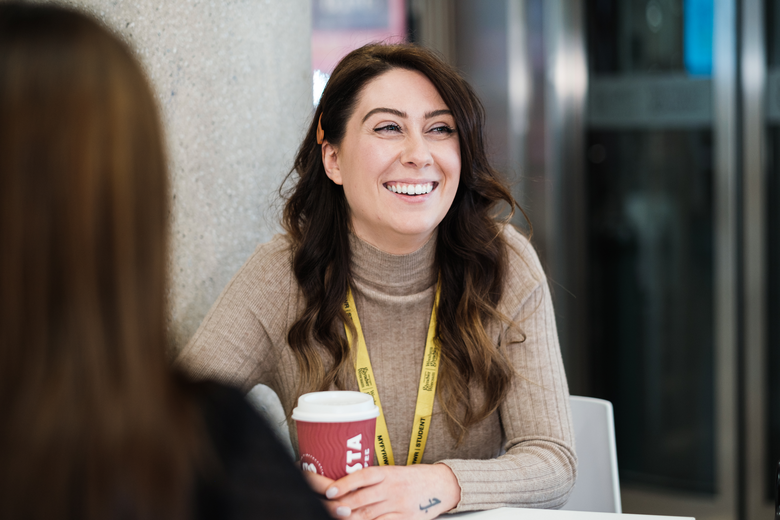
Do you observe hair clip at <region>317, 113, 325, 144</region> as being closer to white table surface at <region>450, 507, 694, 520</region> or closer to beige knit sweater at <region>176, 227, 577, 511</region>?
beige knit sweater at <region>176, 227, 577, 511</region>

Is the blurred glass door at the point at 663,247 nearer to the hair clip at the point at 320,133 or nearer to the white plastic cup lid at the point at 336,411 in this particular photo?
the hair clip at the point at 320,133

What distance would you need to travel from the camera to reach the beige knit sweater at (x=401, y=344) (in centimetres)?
159

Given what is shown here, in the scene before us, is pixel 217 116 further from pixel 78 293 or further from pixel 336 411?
pixel 78 293

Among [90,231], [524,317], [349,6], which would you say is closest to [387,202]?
[524,317]

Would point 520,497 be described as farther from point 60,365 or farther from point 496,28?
point 496,28

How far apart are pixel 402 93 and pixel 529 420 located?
766mm

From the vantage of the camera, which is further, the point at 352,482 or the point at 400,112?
the point at 400,112

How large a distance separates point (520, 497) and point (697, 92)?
2466 mm

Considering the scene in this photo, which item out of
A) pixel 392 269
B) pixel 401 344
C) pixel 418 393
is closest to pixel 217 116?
pixel 392 269

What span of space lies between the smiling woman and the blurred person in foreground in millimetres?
992

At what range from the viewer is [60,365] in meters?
0.60

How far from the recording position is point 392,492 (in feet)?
3.99

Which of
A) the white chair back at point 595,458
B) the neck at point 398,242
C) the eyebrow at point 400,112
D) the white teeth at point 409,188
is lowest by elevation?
the white chair back at point 595,458

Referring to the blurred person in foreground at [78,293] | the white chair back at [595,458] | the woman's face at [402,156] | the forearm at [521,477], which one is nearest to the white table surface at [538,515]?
the forearm at [521,477]
